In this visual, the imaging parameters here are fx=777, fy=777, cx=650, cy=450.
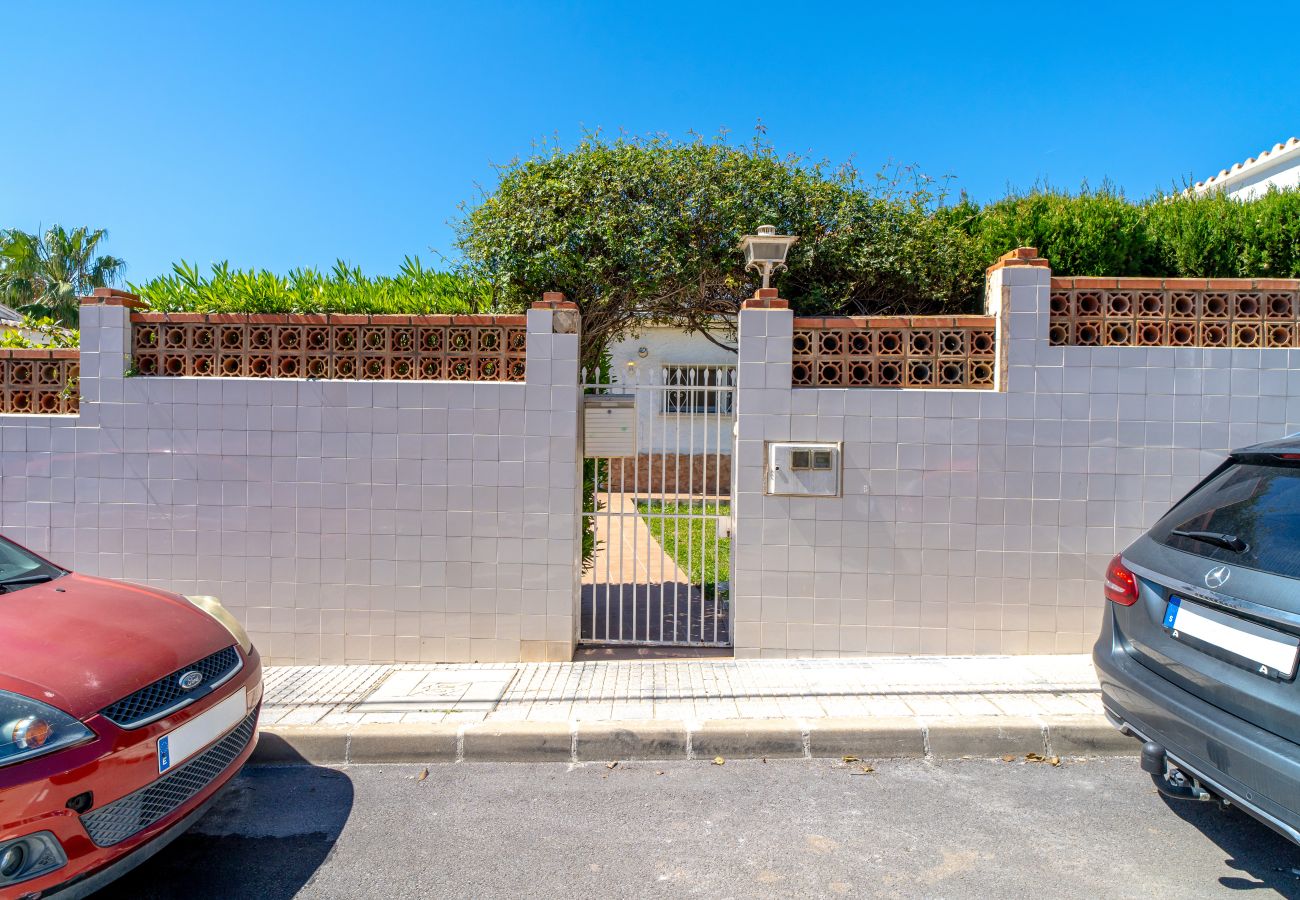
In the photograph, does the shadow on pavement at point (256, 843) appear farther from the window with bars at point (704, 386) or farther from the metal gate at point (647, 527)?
the window with bars at point (704, 386)

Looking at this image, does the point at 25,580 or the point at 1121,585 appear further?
the point at 25,580

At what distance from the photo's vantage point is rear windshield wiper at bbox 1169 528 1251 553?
9.24 feet

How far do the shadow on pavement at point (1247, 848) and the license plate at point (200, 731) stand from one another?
154 inches

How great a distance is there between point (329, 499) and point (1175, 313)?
600 centimetres

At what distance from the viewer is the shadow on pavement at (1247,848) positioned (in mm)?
2857

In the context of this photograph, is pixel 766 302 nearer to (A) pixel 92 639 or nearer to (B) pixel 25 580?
(A) pixel 92 639

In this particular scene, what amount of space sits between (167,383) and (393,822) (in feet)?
12.3

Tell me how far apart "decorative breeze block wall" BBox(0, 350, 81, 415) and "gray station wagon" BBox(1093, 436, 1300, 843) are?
22.3ft

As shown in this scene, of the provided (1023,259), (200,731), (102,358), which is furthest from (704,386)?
(102,358)

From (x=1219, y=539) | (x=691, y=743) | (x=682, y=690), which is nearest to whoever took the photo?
(x=1219, y=539)

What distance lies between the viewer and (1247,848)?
3090 mm

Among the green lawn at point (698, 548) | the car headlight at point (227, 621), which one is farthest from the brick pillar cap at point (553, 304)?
the car headlight at point (227, 621)

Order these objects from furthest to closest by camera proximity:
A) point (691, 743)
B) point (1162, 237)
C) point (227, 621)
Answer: point (1162, 237) < point (691, 743) < point (227, 621)

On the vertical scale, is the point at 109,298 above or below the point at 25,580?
above
